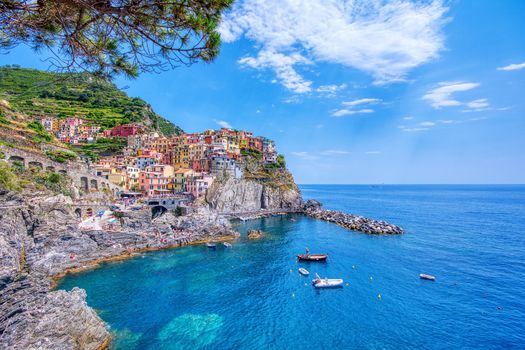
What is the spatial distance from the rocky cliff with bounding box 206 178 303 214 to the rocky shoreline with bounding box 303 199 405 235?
20.6 ft

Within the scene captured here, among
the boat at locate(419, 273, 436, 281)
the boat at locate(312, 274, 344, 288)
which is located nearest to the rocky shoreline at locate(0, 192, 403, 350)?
the boat at locate(312, 274, 344, 288)

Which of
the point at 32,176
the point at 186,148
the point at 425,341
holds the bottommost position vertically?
the point at 425,341

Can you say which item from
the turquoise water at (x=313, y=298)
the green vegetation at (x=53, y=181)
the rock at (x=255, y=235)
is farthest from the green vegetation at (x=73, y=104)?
the turquoise water at (x=313, y=298)

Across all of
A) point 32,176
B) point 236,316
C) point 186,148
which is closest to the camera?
point 236,316

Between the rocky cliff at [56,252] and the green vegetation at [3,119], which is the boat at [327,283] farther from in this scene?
the green vegetation at [3,119]

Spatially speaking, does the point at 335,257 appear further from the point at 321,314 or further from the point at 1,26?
the point at 1,26

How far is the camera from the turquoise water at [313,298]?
18.5 m

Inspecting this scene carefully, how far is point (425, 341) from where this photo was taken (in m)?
18.4

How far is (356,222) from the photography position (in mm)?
57688

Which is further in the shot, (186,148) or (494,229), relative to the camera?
(186,148)

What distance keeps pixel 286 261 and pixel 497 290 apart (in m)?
23.0

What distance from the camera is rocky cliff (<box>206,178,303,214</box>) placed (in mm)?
62500

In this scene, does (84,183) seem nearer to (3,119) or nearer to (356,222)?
(3,119)

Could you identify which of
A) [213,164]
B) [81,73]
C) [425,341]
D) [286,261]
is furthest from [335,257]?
[213,164]
